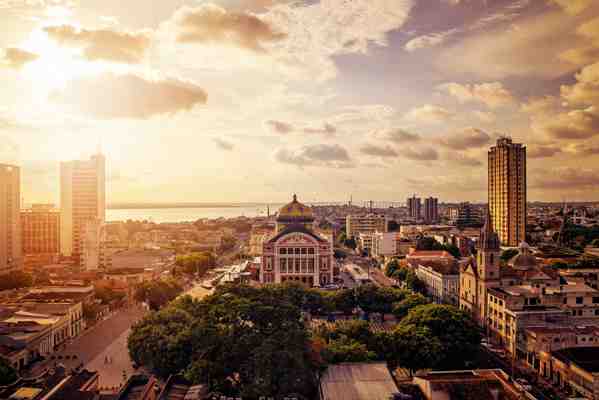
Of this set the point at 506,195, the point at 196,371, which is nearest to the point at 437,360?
the point at 196,371

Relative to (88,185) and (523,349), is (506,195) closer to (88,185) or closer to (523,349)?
(523,349)

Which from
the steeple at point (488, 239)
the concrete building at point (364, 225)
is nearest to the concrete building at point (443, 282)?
the steeple at point (488, 239)

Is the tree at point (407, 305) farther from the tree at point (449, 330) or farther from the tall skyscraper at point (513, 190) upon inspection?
the tall skyscraper at point (513, 190)

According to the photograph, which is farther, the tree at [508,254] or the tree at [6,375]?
the tree at [508,254]

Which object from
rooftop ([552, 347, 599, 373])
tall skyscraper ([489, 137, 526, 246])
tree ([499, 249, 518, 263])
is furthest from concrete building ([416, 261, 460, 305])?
tall skyscraper ([489, 137, 526, 246])

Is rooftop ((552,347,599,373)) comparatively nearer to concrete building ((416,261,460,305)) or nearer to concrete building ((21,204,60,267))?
concrete building ((416,261,460,305))

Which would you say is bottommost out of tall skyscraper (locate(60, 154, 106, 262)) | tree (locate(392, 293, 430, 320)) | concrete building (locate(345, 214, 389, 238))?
tree (locate(392, 293, 430, 320))

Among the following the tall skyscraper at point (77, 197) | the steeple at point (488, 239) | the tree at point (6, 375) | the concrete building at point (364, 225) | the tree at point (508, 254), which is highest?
the tall skyscraper at point (77, 197)
